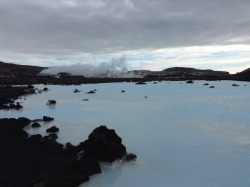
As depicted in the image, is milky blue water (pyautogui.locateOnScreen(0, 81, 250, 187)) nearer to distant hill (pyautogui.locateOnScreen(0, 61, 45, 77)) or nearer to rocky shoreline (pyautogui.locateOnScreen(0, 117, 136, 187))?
rocky shoreline (pyautogui.locateOnScreen(0, 117, 136, 187))

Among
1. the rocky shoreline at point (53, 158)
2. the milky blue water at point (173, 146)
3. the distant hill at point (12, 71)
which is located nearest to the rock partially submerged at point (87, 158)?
the rocky shoreline at point (53, 158)

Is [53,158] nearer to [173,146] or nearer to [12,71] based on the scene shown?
[173,146]

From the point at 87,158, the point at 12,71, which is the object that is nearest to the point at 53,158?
the point at 87,158

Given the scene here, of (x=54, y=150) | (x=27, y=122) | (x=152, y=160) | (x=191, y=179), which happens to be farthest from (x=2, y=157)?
(x=27, y=122)

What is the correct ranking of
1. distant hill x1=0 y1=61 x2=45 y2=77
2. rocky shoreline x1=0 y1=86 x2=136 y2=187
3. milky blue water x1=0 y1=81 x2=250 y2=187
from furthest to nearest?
1. distant hill x1=0 y1=61 x2=45 y2=77
2. milky blue water x1=0 y1=81 x2=250 y2=187
3. rocky shoreline x1=0 y1=86 x2=136 y2=187

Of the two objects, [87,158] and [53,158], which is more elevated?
[87,158]

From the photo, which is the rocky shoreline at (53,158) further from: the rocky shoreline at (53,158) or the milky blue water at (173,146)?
the milky blue water at (173,146)

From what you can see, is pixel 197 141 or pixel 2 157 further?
pixel 197 141

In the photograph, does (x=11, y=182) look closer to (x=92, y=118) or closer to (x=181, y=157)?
(x=181, y=157)

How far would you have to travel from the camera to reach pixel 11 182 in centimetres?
1246

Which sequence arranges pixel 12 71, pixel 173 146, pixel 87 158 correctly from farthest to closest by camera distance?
pixel 12 71 < pixel 173 146 < pixel 87 158

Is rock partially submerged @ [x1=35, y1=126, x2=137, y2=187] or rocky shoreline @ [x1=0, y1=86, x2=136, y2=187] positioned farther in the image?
rocky shoreline @ [x1=0, y1=86, x2=136, y2=187]

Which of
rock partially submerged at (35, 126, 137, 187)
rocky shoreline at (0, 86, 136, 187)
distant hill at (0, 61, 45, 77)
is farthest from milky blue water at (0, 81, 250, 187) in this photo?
distant hill at (0, 61, 45, 77)

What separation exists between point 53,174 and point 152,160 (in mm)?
5727
